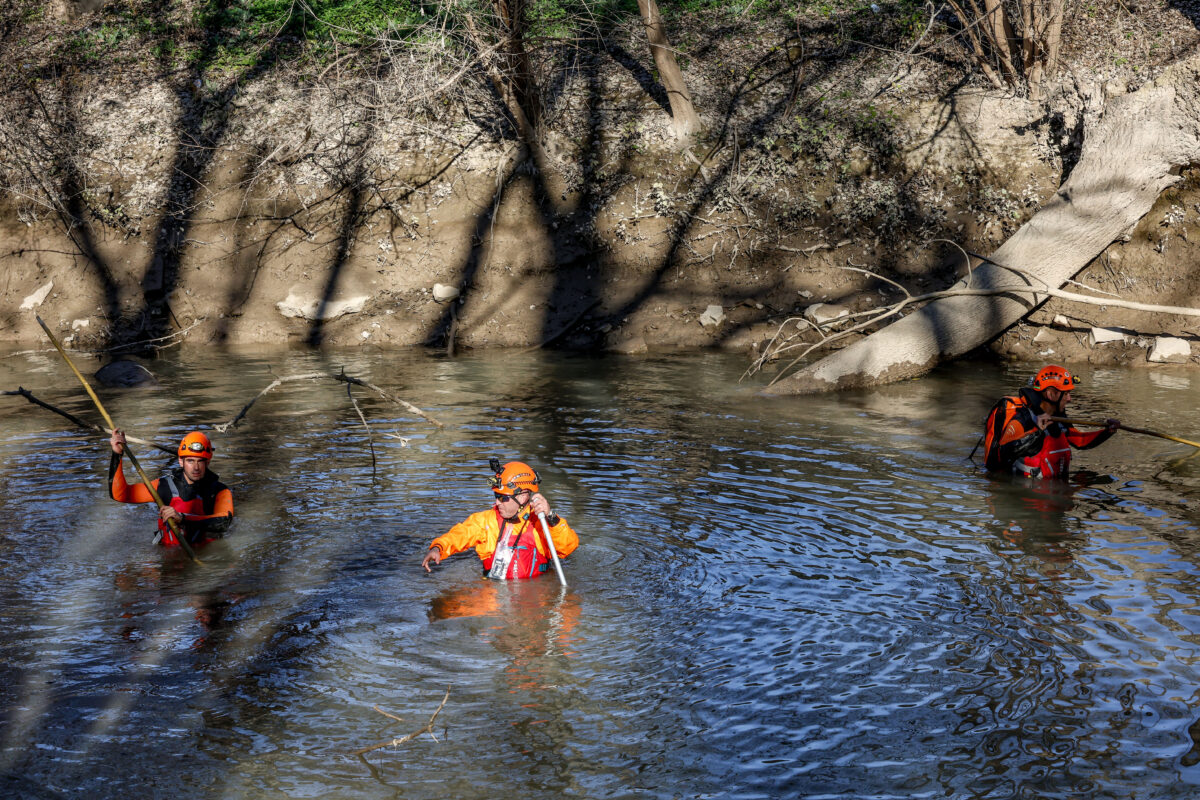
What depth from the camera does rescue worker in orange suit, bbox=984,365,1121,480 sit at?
10930 mm

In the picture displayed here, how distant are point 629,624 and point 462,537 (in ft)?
5.37

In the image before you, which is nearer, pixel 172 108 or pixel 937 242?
pixel 937 242

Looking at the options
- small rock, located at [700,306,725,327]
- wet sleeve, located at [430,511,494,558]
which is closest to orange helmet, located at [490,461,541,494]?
wet sleeve, located at [430,511,494,558]

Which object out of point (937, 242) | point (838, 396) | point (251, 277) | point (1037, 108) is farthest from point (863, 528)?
point (251, 277)

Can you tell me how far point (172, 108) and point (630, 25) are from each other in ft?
32.7

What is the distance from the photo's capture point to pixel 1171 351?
54.1 feet

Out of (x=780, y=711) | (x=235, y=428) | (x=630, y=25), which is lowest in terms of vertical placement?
(x=780, y=711)

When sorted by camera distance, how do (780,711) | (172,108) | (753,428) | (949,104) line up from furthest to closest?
(172,108)
(949,104)
(753,428)
(780,711)

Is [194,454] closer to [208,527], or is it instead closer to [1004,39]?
[208,527]

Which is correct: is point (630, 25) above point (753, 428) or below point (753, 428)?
above

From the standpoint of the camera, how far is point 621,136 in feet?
70.1

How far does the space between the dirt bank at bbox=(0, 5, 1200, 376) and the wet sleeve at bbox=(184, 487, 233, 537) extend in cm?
972

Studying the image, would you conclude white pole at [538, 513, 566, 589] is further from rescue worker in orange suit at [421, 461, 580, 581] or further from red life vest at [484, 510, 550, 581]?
red life vest at [484, 510, 550, 581]

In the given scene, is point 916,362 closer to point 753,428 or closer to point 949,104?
point 753,428
